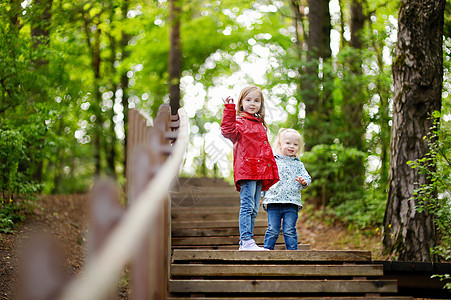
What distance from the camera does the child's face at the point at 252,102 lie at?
5.85 meters

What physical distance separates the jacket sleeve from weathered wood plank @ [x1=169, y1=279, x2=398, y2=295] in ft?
6.08

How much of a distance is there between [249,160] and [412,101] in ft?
8.44

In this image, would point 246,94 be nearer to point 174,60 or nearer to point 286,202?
point 286,202

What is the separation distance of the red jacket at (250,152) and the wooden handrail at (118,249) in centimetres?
265

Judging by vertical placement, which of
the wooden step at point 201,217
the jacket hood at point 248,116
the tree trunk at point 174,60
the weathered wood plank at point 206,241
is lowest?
the weathered wood plank at point 206,241

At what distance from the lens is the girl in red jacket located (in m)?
5.55

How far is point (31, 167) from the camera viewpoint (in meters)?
8.78

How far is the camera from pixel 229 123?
546cm

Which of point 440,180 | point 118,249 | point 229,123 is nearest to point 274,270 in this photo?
point 229,123

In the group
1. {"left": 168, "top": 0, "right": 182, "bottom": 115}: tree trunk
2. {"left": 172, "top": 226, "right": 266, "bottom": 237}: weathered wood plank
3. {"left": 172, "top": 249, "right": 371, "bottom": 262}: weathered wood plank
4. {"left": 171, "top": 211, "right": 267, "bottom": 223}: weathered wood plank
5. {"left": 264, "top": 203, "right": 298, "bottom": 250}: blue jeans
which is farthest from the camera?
{"left": 168, "top": 0, "right": 182, "bottom": 115}: tree trunk

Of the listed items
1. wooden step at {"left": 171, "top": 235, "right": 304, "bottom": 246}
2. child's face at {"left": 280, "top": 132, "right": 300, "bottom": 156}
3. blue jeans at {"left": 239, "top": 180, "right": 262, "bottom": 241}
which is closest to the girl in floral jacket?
child's face at {"left": 280, "top": 132, "right": 300, "bottom": 156}

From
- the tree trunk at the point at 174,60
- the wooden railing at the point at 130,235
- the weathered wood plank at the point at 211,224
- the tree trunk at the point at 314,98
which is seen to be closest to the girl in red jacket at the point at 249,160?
the weathered wood plank at the point at 211,224

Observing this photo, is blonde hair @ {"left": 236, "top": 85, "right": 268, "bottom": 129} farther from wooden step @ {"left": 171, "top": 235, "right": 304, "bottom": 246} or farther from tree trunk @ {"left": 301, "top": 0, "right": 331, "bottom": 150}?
tree trunk @ {"left": 301, "top": 0, "right": 331, "bottom": 150}

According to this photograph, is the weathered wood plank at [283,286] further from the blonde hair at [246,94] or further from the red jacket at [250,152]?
the blonde hair at [246,94]
